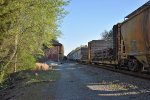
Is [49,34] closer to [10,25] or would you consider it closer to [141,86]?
[10,25]

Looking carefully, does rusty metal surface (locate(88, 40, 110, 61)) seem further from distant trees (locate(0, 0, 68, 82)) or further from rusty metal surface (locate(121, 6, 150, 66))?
rusty metal surface (locate(121, 6, 150, 66))

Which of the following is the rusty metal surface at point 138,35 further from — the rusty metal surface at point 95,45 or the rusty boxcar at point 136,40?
the rusty metal surface at point 95,45

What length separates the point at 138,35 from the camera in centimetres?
2066

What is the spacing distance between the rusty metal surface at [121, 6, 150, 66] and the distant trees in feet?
17.1

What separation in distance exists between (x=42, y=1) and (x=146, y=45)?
26.6 ft

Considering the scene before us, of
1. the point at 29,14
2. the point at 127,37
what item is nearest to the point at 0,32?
the point at 29,14

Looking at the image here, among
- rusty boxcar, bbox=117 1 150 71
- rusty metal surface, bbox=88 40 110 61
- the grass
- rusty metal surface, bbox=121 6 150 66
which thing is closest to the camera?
rusty metal surface, bbox=121 6 150 66

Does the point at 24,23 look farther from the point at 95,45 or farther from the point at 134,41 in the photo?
the point at 95,45

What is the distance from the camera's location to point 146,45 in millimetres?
19266

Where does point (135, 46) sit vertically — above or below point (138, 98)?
above

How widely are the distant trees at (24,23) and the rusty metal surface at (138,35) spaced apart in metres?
5.20

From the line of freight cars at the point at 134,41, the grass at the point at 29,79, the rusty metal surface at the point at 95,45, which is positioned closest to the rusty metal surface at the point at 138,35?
the line of freight cars at the point at 134,41

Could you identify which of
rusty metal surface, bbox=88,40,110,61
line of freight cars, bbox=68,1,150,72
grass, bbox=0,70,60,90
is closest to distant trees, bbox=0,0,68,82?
grass, bbox=0,70,60,90

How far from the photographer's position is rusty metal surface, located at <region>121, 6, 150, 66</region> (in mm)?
18938
